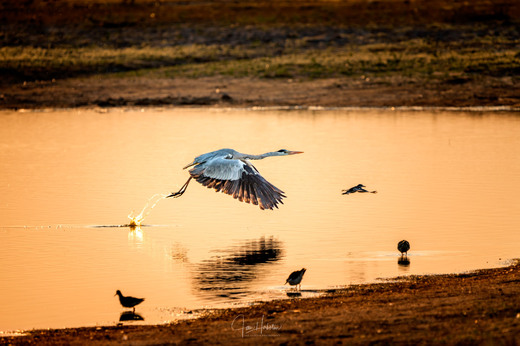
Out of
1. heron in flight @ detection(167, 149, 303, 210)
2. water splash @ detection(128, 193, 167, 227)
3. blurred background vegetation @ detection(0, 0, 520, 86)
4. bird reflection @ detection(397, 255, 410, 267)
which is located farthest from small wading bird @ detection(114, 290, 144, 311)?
blurred background vegetation @ detection(0, 0, 520, 86)

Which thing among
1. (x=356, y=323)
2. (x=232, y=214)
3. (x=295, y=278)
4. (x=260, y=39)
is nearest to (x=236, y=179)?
(x=295, y=278)

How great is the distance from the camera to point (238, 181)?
11359 millimetres

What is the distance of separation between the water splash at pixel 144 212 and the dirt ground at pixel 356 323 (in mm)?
5675

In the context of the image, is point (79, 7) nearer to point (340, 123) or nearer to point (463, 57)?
point (463, 57)

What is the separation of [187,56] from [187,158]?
2109 centimetres

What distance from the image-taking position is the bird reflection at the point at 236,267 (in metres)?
10.4

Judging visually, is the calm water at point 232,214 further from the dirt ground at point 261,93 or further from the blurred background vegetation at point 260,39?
the blurred background vegetation at point 260,39

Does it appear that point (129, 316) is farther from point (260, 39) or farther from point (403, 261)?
point (260, 39)

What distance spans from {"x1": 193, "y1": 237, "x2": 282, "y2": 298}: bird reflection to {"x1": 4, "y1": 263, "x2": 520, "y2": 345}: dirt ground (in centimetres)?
106

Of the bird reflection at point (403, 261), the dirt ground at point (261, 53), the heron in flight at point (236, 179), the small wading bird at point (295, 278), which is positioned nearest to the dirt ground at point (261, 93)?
the dirt ground at point (261, 53)

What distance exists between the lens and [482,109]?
3253 cm

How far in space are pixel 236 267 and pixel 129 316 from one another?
2.30 metres

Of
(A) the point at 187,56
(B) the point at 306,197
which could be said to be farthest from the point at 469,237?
(A) the point at 187,56

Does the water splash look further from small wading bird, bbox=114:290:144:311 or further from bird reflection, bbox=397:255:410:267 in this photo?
small wading bird, bbox=114:290:144:311
